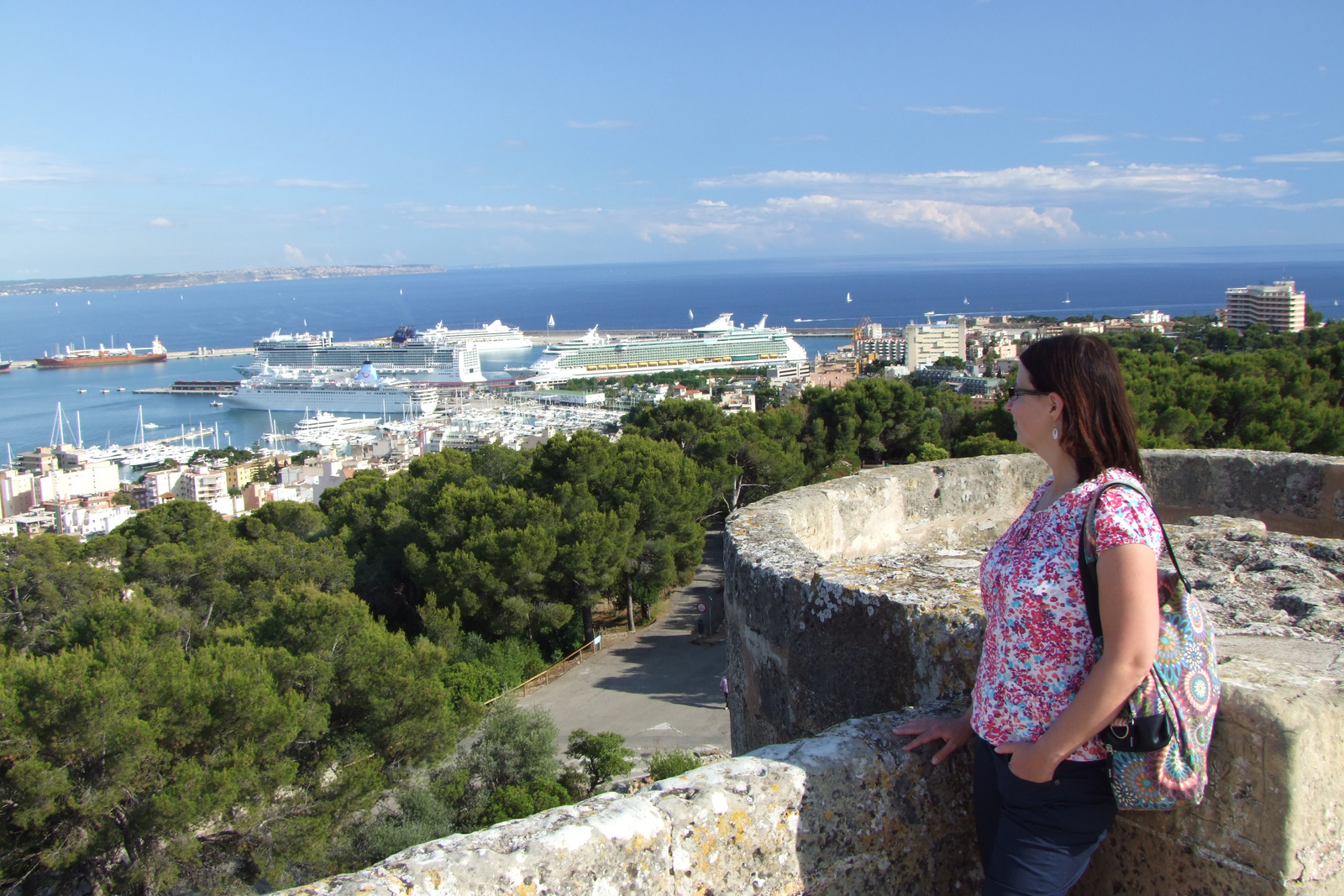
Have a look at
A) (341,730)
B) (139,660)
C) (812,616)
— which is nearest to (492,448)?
(341,730)

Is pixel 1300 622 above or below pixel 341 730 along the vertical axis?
above

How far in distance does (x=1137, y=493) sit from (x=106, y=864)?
7755 millimetres

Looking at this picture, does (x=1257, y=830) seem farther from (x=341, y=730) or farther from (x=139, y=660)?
(x=341, y=730)

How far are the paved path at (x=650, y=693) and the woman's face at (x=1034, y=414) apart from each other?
787 cm

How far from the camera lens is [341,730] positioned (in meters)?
7.80

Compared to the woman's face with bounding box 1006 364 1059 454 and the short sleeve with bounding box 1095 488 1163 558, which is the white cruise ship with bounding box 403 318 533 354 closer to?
the woman's face with bounding box 1006 364 1059 454

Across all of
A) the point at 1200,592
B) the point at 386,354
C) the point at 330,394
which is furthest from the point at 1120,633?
the point at 386,354

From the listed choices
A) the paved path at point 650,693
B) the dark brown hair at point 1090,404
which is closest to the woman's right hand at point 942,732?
the dark brown hair at point 1090,404

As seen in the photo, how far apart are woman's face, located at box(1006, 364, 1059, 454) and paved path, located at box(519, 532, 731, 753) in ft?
25.8

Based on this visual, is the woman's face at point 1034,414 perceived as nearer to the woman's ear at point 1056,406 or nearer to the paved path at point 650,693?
the woman's ear at point 1056,406

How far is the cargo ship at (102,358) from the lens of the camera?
73812 mm

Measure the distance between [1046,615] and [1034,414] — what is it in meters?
0.29

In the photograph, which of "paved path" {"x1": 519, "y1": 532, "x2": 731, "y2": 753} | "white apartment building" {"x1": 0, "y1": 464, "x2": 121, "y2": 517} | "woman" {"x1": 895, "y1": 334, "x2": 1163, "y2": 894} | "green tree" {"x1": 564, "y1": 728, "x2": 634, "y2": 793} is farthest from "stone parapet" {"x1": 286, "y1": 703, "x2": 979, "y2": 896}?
"white apartment building" {"x1": 0, "y1": 464, "x2": 121, "y2": 517}

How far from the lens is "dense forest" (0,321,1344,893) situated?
614cm
